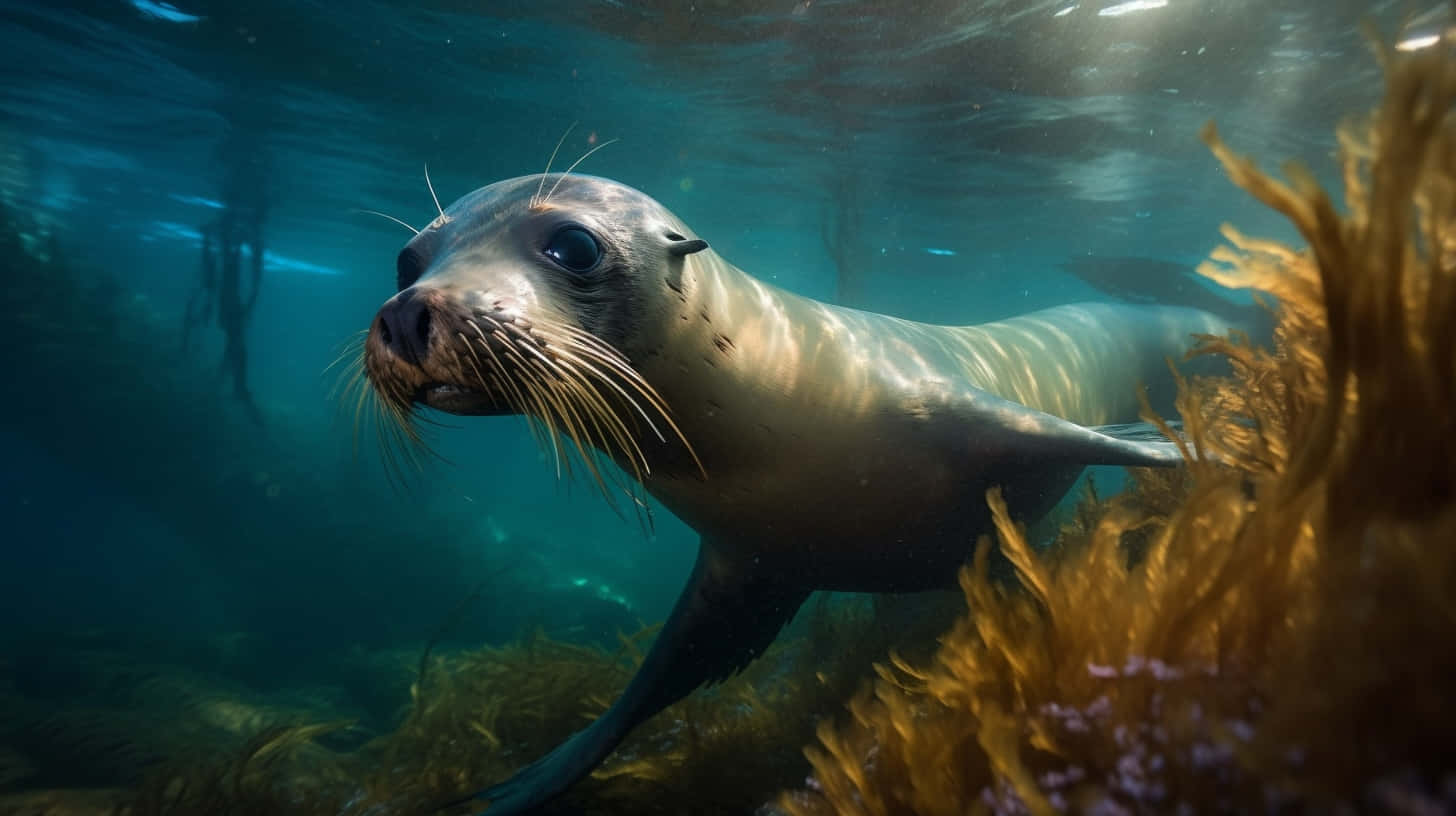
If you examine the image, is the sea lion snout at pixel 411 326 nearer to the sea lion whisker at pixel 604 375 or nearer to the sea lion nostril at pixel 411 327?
the sea lion nostril at pixel 411 327

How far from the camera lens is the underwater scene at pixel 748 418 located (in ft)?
3.16

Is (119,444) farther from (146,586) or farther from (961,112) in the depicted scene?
(961,112)

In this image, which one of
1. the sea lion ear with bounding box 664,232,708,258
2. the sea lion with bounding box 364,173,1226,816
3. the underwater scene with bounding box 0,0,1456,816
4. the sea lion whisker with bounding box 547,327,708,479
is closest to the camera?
the underwater scene with bounding box 0,0,1456,816

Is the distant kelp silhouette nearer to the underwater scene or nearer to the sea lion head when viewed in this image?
the underwater scene

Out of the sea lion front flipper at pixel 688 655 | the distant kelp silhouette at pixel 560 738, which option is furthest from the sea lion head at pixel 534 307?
the distant kelp silhouette at pixel 560 738

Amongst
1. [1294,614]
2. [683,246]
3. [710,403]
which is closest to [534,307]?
[683,246]

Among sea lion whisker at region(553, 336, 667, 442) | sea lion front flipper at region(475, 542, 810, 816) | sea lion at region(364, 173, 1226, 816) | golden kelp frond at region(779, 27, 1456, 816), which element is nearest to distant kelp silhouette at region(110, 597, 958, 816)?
sea lion front flipper at region(475, 542, 810, 816)

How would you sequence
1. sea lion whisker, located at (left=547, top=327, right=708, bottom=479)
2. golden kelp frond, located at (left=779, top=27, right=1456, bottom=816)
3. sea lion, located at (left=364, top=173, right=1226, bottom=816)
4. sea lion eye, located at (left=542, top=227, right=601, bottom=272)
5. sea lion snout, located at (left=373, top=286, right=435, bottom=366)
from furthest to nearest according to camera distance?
sea lion eye, located at (left=542, top=227, right=601, bottom=272) < sea lion whisker, located at (left=547, top=327, right=708, bottom=479) < sea lion, located at (left=364, top=173, right=1226, bottom=816) < sea lion snout, located at (left=373, top=286, right=435, bottom=366) < golden kelp frond, located at (left=779, top=27, right=1456, bottom=816)

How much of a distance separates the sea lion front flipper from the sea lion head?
129 centimetres

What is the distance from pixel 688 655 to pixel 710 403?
65.4 inches

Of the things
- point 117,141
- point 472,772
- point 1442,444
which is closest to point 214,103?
point 117,141

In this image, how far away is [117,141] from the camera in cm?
1594

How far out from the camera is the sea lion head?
180 centimetres

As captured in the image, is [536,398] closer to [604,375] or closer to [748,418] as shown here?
[604,375]
